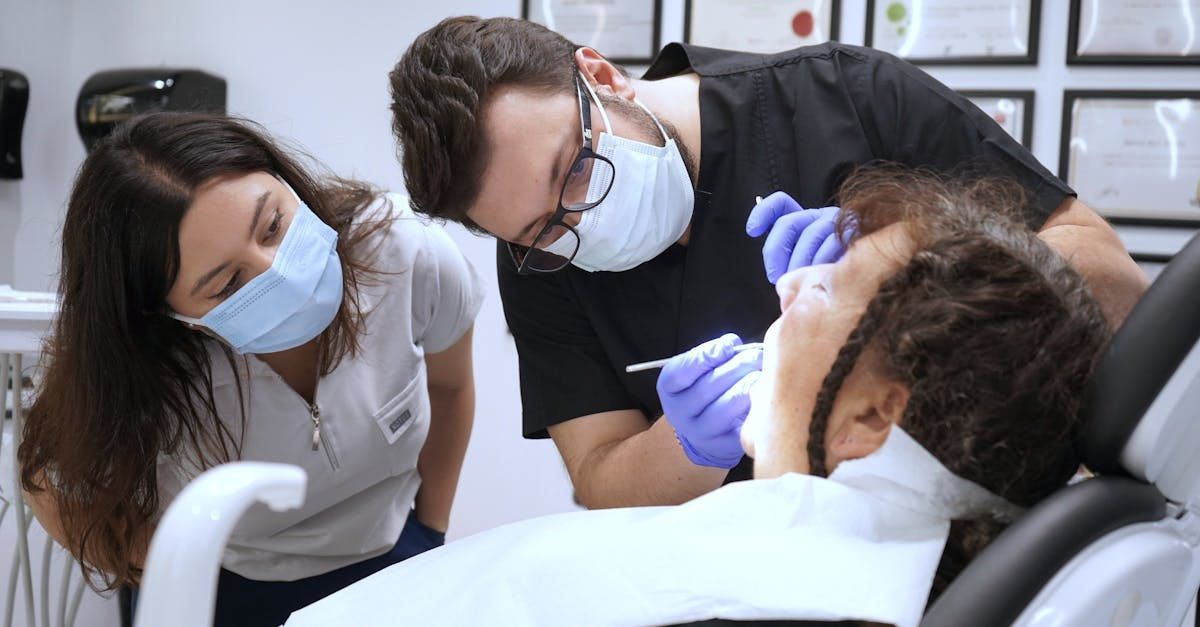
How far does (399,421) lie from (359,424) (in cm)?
8

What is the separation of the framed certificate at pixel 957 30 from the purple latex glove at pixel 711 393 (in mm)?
1653

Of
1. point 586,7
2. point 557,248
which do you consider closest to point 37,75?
point 586,7

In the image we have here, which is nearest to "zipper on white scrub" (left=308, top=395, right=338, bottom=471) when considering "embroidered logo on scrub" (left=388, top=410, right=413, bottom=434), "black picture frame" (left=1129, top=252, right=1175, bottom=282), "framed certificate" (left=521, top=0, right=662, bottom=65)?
"embroidered logo on scrub" (left=388, top=410, right=413, bottom=434)

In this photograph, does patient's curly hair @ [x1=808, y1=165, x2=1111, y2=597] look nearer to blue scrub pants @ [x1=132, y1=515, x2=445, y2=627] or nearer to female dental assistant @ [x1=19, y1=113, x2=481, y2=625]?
female dental assistant @ [x1=19, y1=113, x2=481, y2=625]

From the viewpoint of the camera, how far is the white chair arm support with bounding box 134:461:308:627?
60 centimetres

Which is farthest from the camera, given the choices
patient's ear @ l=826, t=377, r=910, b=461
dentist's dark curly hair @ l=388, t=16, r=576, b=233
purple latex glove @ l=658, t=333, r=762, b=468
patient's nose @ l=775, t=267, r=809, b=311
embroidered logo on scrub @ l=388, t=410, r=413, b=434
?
embroidered logo on scrub @ l=388, t=410, r=413, b=434

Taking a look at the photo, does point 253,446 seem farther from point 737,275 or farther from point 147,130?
point 737,275

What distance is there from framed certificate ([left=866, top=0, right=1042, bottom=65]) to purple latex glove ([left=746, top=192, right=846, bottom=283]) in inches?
59.0

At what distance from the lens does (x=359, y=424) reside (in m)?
1.62

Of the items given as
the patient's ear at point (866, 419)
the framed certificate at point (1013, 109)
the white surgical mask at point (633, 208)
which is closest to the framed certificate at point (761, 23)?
the framed certificate at point (1013, 109)

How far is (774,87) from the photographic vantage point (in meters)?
1.46

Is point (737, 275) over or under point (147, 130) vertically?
under

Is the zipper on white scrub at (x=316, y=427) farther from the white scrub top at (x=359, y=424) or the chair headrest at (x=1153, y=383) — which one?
the chair headrest at (x=1153, y=383)

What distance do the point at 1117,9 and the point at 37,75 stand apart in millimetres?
3058
